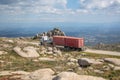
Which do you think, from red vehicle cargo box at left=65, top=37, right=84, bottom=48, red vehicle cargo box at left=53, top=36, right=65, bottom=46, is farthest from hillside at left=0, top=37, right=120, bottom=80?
red vehicle cargo box at left=53, top=36, right=65, bottom=46

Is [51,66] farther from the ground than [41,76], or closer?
closer

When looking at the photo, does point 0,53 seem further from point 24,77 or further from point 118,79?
point 118,79

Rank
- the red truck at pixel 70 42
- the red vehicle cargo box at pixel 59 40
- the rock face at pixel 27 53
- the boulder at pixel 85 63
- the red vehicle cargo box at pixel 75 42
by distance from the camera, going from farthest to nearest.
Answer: the red vehicle cargo box at pixel 59 40, the red truck at pixel 70 42, the red vehicle cargo box at pixel 75 42, the rock face at pixel 27 53, the boulder at pixel 85 63

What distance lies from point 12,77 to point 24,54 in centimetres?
2693

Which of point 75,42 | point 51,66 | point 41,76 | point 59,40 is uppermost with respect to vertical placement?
point 41,76

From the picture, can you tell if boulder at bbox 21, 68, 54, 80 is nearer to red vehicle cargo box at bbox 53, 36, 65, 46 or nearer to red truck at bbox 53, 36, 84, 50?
red truck at bbox 53, 36, 84, 50

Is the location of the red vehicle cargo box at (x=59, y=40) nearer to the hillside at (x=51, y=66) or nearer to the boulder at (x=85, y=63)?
the hillside at (x=51, y=66)

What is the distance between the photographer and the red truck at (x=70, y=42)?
75550 millimetres

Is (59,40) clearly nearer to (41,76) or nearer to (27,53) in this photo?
(27,53)

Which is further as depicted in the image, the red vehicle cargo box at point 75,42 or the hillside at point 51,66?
the red vehicle cargo box at point 75,42

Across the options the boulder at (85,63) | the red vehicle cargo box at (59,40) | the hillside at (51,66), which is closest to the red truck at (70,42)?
the red vehicle cargo box at (59,40)

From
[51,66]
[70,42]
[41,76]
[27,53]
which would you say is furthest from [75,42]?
[41,76]

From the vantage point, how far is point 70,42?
77938 mm

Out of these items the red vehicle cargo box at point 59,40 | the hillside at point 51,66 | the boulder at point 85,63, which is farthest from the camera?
the red vehicle cargo box at point 59,40
